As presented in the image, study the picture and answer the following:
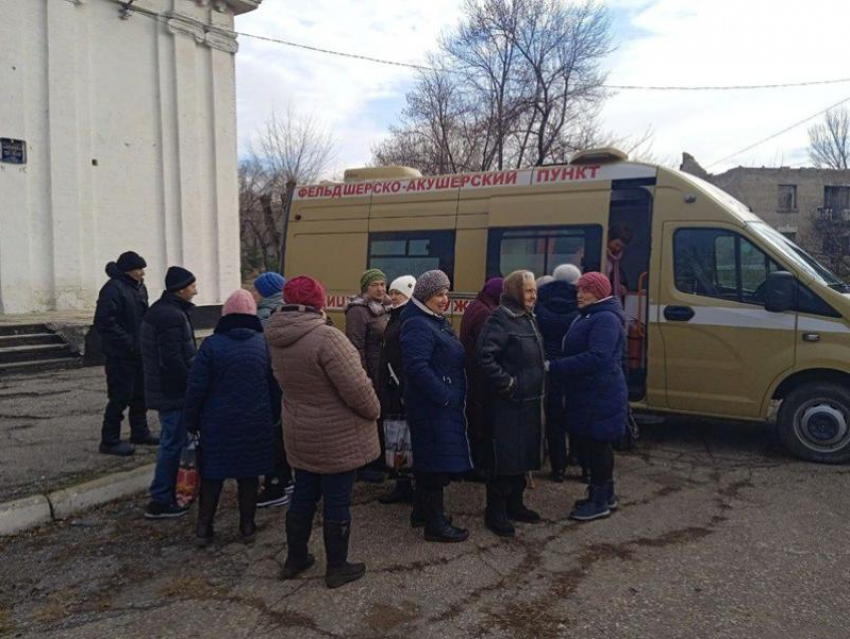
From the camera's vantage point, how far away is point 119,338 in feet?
18.7

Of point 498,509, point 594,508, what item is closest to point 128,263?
point 498,509

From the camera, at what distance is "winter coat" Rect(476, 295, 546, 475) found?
162 inches

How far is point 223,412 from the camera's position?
4.02m

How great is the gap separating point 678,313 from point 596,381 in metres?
2.21

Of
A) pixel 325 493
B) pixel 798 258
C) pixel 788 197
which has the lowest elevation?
pixel 325 493

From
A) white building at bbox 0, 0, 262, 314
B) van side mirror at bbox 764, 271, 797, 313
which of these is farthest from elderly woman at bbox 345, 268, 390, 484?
white building at bbox 0, 0, 262, 314

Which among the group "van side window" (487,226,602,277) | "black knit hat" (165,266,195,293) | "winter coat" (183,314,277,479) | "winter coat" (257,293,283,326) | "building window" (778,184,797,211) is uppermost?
"building window" (778,184,797,211)

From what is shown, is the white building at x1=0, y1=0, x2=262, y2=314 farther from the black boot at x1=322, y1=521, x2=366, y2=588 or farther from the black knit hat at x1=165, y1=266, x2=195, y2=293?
the black boot at x1=322, y1=521, x2=366, y2=588

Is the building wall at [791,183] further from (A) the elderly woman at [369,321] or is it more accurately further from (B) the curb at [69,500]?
(B) the curb at [69,500]

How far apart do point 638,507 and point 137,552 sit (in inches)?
134

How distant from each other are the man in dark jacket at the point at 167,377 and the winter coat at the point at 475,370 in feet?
6.48

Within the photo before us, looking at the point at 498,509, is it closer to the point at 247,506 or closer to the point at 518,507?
the point at 518,507

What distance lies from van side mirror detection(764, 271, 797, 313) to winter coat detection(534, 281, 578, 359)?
67.9 inches

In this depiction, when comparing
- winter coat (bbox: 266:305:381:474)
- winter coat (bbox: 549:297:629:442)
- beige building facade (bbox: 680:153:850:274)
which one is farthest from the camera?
beige building facade (bbox: 680:153:850:274)
